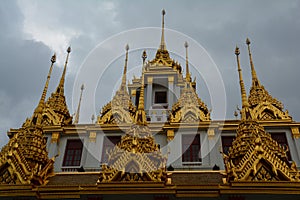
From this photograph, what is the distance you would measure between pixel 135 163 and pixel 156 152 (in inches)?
56.0

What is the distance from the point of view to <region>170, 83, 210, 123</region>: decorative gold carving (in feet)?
81.2

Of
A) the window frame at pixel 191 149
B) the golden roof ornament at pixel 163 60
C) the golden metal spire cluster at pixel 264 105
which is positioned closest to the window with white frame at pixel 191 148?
the window frame at pixel 191 149

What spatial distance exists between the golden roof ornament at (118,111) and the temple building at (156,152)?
8cm

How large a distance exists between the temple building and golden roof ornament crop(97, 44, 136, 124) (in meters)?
0.08

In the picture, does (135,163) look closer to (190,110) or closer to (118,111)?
(190,110)

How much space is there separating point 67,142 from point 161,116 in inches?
323

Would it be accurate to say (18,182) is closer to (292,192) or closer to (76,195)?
(76,195)

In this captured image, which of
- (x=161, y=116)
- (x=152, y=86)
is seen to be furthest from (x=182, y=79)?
(x=161, y=116)

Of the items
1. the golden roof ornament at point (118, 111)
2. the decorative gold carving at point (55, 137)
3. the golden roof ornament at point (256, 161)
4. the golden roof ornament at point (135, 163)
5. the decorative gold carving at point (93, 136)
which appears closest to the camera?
the golden roof ornament at point (256, 161)

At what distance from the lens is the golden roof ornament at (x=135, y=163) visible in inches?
562

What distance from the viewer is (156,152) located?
1573 centimetres

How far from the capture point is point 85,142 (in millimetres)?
24562

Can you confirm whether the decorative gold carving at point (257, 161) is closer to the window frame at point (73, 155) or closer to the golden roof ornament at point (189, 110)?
the golden roof ornament at point (189, 110)

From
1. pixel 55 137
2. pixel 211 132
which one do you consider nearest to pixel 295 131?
pixel 211 132
